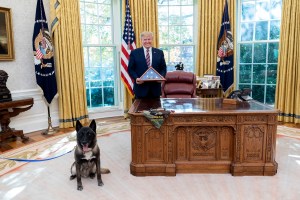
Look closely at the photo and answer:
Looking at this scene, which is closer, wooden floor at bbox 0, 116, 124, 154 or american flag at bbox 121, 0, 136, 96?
wooden floor at bbox 0, 116, 124, 154

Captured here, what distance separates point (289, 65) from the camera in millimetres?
5273

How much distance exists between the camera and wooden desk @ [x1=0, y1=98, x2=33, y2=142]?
162 inches

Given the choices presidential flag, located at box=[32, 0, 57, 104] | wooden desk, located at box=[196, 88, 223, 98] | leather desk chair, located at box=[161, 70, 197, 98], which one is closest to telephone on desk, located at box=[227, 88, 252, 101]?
leather desk chair, located at box=[161, 70, 197, 98]

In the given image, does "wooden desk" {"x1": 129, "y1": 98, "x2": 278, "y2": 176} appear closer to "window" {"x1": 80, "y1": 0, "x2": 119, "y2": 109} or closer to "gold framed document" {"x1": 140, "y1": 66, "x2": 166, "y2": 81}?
"gold framed document" {"x1": 140, "y1": 66, "x2": 166, "y2": 81}

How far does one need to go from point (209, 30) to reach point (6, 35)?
421 cm

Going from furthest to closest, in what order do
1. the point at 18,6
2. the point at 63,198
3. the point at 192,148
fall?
the point at 18,6 < the point at 192,148 < the point at 63,198

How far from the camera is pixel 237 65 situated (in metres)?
6.23

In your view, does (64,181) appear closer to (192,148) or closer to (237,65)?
(192,148)

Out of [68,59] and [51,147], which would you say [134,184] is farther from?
[68,59]

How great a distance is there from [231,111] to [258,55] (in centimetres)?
375

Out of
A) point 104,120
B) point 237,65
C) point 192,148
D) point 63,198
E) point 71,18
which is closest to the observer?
point 63,198

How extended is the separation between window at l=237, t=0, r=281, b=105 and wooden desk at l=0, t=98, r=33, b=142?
15.9 ft

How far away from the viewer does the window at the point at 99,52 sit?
19.0 feet

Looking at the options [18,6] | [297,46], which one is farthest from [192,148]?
[18,6]
